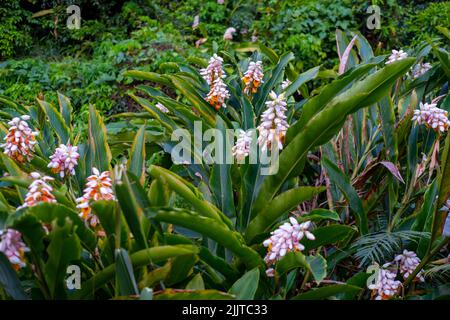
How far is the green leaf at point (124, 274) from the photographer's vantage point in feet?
5.93

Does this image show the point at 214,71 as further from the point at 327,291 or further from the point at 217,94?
the point at 327,291

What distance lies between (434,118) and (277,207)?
969mm

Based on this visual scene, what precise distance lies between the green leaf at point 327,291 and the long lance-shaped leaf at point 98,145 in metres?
1.00

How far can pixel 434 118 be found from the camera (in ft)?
8.95

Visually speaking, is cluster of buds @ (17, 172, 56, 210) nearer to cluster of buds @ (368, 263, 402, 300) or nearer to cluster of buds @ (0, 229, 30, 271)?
cluster of buds @ (0, 229, 30, 271)

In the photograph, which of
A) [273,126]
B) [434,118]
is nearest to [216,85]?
[273,126]

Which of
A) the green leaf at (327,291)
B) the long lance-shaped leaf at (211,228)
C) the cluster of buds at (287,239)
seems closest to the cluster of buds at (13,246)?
the long lance-shaped leaf at (211,228)

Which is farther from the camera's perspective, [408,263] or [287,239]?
[408,263]

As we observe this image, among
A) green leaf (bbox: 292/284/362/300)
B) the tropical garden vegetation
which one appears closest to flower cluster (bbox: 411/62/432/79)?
the tropical garden vegetation

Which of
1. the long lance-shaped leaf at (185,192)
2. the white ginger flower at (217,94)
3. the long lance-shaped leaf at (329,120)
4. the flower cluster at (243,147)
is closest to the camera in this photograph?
the long lance-shaped leaf at (185,192)

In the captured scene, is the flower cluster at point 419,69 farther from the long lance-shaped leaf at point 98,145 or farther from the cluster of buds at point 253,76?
the long lance-shaped leaf at point 98,145

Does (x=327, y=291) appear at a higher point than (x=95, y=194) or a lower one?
lower

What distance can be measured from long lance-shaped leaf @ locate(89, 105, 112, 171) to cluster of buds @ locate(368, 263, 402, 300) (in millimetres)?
1168
